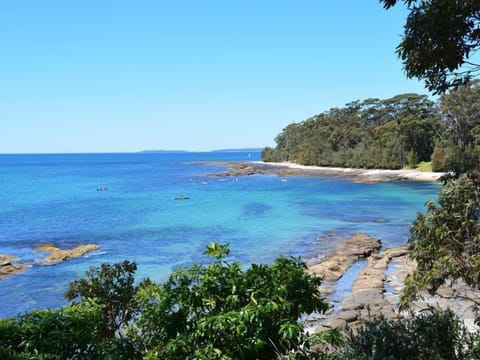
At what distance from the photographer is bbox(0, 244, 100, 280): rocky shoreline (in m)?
22.7

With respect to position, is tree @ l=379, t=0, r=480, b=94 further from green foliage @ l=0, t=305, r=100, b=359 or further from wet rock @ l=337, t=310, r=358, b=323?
wet rock @ l=337, t=310, r=358, b=323

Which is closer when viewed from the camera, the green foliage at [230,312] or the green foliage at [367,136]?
the green foliage at [230,312]

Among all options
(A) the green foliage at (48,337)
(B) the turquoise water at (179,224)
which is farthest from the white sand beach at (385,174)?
(A) the green foliage at (48,337)

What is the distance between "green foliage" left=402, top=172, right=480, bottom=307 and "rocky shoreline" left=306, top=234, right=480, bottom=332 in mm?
1174

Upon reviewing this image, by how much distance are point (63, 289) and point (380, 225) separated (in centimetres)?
2440

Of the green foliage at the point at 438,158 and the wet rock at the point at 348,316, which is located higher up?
the green foliage at the point at 438,158

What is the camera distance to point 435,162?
70.2 metres

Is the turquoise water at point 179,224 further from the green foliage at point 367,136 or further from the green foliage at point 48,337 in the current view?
the green foliage at point 367,136

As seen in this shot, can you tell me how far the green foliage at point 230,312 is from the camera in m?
5.05

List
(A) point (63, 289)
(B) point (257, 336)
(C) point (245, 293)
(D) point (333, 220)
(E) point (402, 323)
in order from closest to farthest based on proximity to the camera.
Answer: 1. (B) point (257, 336)
2. (C) point (245, 293)
3. (E) point (402, 323)
4. (A) point (63, 289)
5. (D) point (333, 220)

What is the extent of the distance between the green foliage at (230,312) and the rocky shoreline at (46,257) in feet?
64.8

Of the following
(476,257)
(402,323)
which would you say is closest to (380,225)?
(476,257)

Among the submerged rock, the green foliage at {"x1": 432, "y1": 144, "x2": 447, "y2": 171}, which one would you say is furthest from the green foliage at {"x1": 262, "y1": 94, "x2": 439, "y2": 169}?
the submerged rock

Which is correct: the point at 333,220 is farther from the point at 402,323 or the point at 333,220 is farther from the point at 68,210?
the point at 402,323
